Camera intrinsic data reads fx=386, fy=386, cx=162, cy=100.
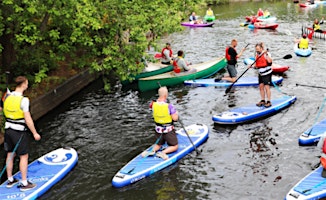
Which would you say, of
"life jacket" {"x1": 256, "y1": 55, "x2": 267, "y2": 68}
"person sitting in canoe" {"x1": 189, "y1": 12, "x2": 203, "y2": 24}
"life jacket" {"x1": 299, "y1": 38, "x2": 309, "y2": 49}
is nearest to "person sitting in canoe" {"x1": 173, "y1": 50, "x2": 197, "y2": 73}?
"life jacket" {"x1": 256, "y1": 55, "x2": 267, "y2": 68}

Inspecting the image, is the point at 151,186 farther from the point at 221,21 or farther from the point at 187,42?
the point at 221,21

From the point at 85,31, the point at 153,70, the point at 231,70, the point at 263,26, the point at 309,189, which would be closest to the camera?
the point at 309,189

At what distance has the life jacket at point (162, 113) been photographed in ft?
30.5

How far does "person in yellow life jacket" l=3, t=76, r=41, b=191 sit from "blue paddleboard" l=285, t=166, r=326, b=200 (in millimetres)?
5299

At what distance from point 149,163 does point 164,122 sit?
1092 millimetres

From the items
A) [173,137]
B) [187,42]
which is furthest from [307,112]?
[187,42]

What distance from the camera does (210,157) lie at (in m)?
10.3

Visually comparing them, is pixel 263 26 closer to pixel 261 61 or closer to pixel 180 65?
pixel 180 65

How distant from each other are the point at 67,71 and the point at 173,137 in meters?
8.88

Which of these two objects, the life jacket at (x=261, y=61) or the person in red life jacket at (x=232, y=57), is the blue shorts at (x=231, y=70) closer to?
the person in red life jacket at (x=232, y=57)

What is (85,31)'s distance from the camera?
13672 mm

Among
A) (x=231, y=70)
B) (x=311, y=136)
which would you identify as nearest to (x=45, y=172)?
(x=311, y=136)

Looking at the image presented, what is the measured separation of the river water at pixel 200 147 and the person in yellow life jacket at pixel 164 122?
1.68 ft

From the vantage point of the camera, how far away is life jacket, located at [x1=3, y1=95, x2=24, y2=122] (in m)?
7.91
